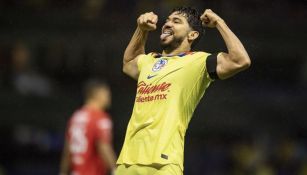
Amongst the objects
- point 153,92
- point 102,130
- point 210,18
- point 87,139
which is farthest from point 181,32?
point 87,139

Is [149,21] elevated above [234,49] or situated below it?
above

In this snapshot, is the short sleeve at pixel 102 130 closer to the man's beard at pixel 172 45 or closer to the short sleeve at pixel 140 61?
the short sleeve at pixel 140 61

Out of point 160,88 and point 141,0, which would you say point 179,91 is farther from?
point 141,0

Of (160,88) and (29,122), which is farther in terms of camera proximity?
(29,122)

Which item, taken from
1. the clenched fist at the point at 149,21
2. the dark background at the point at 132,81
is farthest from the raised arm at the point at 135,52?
the dark background at the point at 132,81

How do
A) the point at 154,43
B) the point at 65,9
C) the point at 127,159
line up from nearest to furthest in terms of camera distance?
the point at 127,159, the point at 154,43, the point at 65,9

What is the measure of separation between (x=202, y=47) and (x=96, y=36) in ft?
6.16

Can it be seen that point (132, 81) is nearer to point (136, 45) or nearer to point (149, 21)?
point (136, 45)

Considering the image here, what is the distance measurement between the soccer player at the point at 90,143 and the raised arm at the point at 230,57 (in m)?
3.77

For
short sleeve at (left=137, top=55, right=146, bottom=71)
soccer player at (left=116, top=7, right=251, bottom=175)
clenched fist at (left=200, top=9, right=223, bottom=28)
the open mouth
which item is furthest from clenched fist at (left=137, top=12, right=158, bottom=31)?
clenched fist at (left=200, top=9, right=223, bottom=28)

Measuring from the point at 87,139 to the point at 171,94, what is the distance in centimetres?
370

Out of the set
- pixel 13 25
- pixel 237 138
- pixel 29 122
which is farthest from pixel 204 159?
pixel 13 25

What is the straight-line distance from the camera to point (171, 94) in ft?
21.2

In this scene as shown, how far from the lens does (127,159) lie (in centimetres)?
641
